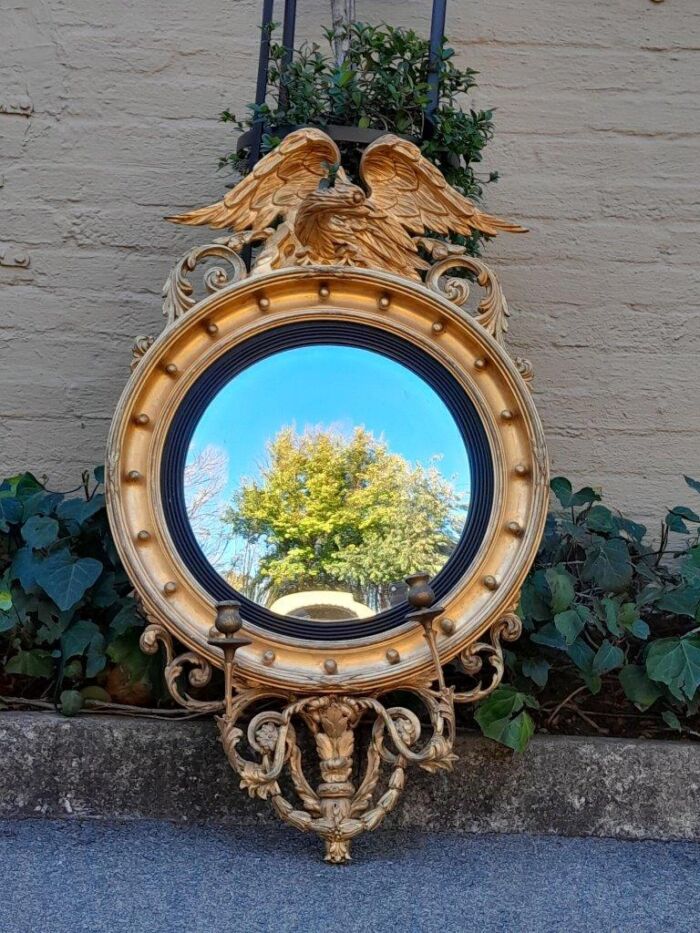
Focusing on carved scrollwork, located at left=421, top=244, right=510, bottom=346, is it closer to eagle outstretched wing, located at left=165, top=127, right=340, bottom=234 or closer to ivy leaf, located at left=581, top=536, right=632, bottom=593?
eagle outstretched wing, located at left=165, top=127, right=340, bottom=234

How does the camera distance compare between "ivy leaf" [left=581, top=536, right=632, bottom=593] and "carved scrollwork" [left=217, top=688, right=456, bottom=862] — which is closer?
"carved scrollwork" [left=217, top=688, right=456, bottom=862]

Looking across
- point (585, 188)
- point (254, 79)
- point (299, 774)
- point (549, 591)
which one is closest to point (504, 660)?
point (549, 591)

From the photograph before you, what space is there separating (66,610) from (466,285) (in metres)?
0.88

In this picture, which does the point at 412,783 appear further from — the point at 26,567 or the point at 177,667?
the point at 26,567

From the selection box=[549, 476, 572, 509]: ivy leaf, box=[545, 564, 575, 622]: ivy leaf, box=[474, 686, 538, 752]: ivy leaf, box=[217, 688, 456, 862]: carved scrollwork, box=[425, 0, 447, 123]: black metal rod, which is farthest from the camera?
box=[549, 476, 572, 509]: ivy leaf

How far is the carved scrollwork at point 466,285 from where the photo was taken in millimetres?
1870

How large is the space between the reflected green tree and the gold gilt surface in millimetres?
78

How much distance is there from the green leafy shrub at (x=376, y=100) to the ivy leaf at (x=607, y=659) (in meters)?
0.82

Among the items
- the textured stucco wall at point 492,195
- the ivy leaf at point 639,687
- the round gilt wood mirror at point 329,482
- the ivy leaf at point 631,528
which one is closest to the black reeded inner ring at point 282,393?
the round gilt wood mirror at point 329,482

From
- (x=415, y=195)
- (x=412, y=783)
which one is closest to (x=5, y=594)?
(x=412, y=783)

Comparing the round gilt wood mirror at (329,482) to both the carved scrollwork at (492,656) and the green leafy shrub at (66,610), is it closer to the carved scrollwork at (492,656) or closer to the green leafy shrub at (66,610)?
the carved scrollwork at (492,656)

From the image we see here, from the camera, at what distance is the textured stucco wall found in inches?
97.2

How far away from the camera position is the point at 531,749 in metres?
1.86

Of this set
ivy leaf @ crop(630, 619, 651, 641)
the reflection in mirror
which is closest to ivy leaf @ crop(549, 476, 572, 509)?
ivy leaf @ crop(630, 619, 651, 641)
